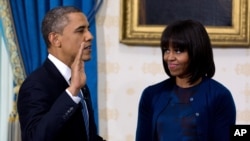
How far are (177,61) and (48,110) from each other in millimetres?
563

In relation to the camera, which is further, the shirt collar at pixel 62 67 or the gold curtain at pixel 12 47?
the gold curtain at pixel 12 47

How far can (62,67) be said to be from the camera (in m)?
1.76

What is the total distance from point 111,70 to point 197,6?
630 millimetres

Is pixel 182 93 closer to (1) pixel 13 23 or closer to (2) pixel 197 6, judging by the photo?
(2) pixel 197 6

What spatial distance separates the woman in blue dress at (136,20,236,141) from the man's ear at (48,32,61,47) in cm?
42

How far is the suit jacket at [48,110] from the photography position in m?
1.49

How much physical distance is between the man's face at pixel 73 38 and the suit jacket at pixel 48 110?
0.08 m

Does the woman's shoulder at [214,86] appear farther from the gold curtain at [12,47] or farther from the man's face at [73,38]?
the gold curtain at [12,47]

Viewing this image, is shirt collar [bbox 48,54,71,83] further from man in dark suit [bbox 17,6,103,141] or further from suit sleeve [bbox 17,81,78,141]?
suit sleeve [bbox 17,81,78,141]

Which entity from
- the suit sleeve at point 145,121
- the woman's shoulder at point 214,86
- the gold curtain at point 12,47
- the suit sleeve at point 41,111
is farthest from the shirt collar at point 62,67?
the gold curtain at point 12,47

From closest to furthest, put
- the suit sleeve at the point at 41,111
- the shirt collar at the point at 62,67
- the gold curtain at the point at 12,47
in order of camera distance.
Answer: the suit sleeve at the point at 41,111 → the shirt collar at the point at 62,67 → the gold curtain at the point at 12,47

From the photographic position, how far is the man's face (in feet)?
5.81

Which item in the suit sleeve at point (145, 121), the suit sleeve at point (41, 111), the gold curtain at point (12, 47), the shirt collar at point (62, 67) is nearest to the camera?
the suit sleeve at point (41, 111)

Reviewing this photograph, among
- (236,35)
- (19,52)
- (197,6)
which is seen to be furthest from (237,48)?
(19,52)
